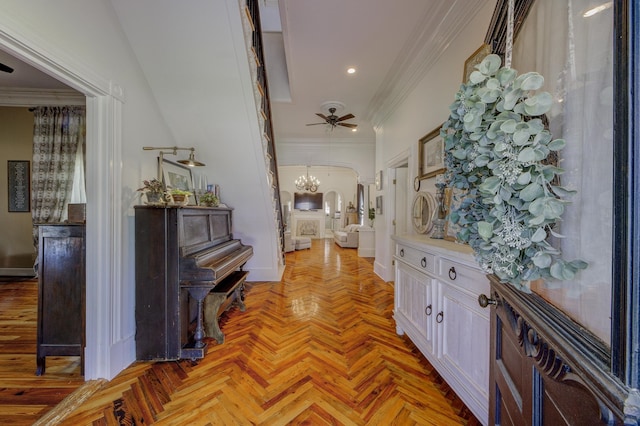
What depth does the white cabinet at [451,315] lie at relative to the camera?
1.36m

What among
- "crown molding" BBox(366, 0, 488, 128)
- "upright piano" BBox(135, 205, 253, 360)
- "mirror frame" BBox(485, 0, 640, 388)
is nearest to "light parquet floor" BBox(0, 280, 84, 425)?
"upright piano" BBox(135, 205, 253, 360)

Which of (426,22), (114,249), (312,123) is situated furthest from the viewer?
(312,123)

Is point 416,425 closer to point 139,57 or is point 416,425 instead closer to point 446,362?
point 446,362

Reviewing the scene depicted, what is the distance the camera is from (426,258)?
1896mm

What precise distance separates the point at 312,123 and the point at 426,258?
4.16m

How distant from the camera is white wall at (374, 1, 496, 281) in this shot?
211 centimetres

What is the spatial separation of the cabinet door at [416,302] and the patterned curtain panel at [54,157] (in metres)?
4.96

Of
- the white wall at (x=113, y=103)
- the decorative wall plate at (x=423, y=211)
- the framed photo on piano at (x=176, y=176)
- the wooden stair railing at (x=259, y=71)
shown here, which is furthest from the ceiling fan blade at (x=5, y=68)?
the decorative wall plate at (x=423, y=211)

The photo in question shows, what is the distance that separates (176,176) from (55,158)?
2589mm

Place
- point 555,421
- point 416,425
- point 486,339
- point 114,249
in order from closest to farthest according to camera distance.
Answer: point 555,421 → point 486,339 → point 416,425 → point 114,249

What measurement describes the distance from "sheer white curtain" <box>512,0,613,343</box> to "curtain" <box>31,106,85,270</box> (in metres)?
5.34

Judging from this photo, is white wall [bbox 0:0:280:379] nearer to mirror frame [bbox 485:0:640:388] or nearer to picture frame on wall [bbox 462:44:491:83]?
picture frame on wall [bbox 462:44:491:83]

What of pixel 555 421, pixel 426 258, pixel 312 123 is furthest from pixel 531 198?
pixel 312 123

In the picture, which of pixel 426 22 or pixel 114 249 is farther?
pixel 426 22
